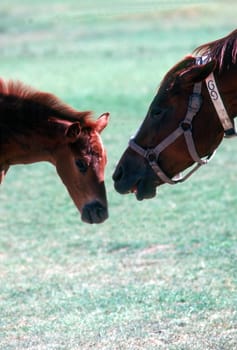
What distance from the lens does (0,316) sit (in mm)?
6965

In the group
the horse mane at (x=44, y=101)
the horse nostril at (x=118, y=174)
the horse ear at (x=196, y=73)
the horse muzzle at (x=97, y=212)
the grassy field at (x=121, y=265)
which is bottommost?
the grassy field at (x=121, y=265)

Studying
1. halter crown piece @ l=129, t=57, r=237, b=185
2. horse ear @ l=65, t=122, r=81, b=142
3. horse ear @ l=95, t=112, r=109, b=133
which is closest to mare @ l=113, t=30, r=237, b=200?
halter crown piece @ l=129, t=57, r=237, b=185

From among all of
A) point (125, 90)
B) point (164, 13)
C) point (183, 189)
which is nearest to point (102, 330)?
point (183, 189)

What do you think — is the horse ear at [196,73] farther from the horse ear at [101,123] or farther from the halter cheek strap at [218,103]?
the horse ear at [101,123]

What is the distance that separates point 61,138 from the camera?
20.5ft

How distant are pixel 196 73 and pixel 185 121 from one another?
325 millimetres

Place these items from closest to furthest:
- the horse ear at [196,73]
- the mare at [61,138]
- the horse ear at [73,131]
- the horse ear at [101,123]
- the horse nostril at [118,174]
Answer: the horse ear at [196,73] → the horse nostril at [118,174] → the horse ear at [73,131] → the mare at [61,138] → the horse ear at [101,123]

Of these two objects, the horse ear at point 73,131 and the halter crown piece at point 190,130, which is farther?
the horse ear at point 73,131

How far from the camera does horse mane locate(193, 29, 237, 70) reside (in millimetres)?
5230

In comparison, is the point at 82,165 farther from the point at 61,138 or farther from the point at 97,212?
the point at 97,212

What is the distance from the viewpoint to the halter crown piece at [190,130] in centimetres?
520

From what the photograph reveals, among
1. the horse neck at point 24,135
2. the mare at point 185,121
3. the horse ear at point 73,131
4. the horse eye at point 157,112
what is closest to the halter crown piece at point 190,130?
the mare at point 185,121

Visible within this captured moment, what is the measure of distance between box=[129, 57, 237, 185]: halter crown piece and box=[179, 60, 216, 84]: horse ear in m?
0.06

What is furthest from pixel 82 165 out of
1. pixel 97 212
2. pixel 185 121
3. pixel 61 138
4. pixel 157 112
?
pixel 185 121
